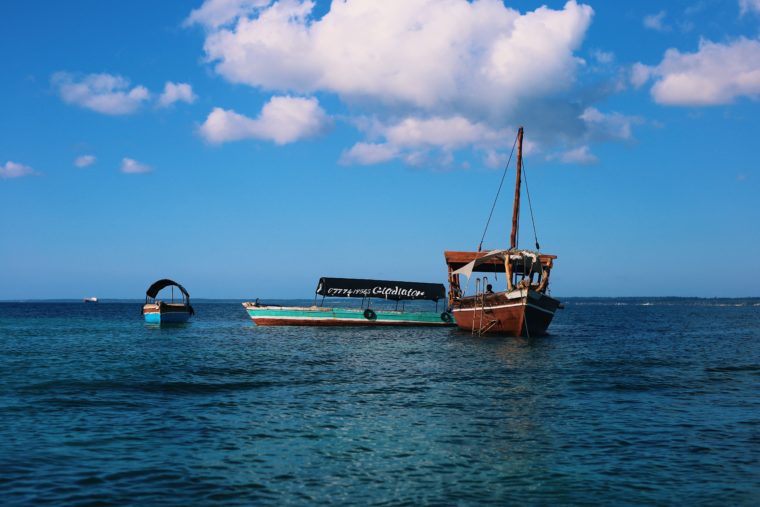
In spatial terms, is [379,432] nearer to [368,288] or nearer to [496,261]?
[496,261]

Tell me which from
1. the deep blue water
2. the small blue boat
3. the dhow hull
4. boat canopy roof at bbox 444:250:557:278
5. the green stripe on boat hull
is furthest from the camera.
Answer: the small blue boat

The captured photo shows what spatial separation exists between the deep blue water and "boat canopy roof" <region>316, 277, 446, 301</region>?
2520 cm

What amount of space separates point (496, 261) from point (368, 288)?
40.1 feet

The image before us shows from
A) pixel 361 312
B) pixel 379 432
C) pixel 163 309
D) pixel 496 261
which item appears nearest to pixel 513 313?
pixel 496 261

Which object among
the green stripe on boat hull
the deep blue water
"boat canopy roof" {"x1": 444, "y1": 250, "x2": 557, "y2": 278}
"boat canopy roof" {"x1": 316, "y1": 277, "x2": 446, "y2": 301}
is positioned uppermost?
"boat canopy roof" {"x1": 444, "y1": 250, "x2": 557, "y2": 278}

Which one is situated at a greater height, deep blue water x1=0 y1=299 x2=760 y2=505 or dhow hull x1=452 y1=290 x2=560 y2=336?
dhow hull x1=452 y1=290 x2=560 y2=336

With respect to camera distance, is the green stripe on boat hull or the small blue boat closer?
the green stripe on boat hull

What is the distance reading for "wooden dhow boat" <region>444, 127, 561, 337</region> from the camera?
139 ft

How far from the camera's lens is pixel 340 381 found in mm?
23422

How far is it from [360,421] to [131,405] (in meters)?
7.29

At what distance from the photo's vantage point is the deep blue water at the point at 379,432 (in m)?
10.6

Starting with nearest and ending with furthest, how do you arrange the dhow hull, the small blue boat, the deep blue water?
1. the deep blue water
2. the dhow hull
3. the small blue boat

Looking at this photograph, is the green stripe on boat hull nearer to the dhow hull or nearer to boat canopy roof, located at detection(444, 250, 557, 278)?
boat canopy roof, located at detection(444, 250, 557, 278)

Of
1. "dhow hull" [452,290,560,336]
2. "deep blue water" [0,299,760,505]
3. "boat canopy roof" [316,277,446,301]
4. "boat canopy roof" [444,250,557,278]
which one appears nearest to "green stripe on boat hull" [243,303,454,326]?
"boat canopy roof" [316,277,446,301]
